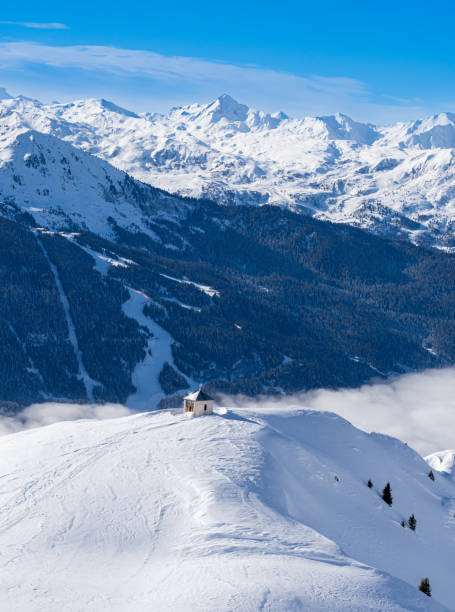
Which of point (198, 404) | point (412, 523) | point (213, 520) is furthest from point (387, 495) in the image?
point (213, 520)

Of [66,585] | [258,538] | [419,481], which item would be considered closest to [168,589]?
[66,585]

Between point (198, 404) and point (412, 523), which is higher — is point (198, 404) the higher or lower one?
the higher one

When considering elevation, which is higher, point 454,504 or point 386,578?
point 386,578

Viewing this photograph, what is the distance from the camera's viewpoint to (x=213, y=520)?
239ft

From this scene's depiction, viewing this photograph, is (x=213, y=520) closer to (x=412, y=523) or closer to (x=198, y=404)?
(x=412, y=523)

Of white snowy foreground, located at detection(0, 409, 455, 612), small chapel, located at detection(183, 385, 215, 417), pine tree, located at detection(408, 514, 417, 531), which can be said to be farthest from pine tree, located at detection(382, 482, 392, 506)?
small chapel, located at detection(183, 385, 215, 417)

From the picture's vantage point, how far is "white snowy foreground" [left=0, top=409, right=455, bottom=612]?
58156 mm

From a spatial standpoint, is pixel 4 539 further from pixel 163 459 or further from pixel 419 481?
pixel 419 481

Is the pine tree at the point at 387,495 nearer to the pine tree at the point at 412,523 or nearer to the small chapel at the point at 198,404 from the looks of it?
the pine tree at the point at 412,523

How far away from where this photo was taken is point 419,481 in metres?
128

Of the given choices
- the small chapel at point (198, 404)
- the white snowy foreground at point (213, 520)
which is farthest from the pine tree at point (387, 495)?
the small chapel at point (198, 404)

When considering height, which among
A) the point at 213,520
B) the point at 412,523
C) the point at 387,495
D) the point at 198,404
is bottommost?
the point at 412,523

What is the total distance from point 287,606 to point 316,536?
21.3 metres

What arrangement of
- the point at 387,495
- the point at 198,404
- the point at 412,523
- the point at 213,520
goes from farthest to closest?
1. the point at 198,404
2. the point at 387,495
3. the point at 412,523
4. the point at 213,520
